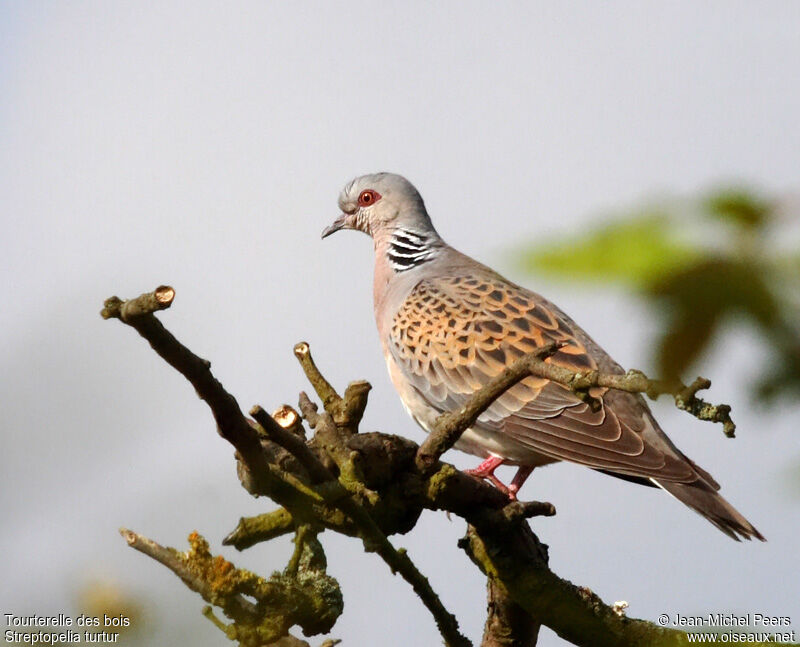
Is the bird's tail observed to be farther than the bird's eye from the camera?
No

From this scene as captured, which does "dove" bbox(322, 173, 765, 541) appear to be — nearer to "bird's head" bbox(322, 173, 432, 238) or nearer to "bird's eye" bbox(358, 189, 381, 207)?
"bird's head" bbox(322, 173, 432, 238)

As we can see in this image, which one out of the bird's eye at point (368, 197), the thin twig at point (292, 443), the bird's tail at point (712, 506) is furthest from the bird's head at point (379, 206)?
the thin twig at point (292, 443)

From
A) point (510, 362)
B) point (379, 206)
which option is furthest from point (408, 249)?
point (510, 362)

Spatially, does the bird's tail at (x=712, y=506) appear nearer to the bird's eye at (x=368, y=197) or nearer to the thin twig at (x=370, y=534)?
the thin twig at (x=370, y=534)

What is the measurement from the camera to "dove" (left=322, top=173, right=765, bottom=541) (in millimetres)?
4777

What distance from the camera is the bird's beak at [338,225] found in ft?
23.2

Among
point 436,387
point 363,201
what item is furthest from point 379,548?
point 363,201

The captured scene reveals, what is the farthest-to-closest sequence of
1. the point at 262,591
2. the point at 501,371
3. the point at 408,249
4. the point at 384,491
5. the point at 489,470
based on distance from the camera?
1. the point at 408,249
2. the point at 489,470
3. the point at 501,371
4. the point at 384,491
5. the point at 262,591

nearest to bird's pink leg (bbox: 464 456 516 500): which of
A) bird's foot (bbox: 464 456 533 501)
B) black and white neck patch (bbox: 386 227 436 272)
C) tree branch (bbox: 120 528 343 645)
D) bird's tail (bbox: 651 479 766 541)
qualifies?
bird's foot (bbox: 464 456 533 501)

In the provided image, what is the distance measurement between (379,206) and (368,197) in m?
0.12

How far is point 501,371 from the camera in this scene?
4676 mm

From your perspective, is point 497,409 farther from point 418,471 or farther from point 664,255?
point 664,255

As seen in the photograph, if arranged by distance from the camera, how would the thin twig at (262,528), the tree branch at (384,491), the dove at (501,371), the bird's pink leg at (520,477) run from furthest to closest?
the bird's pink leg at (520,477), the dove at (501,371), the thin twig at (262,528), the tree branch at (384,491)

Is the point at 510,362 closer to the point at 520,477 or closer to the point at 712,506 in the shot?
the point at 520,477
